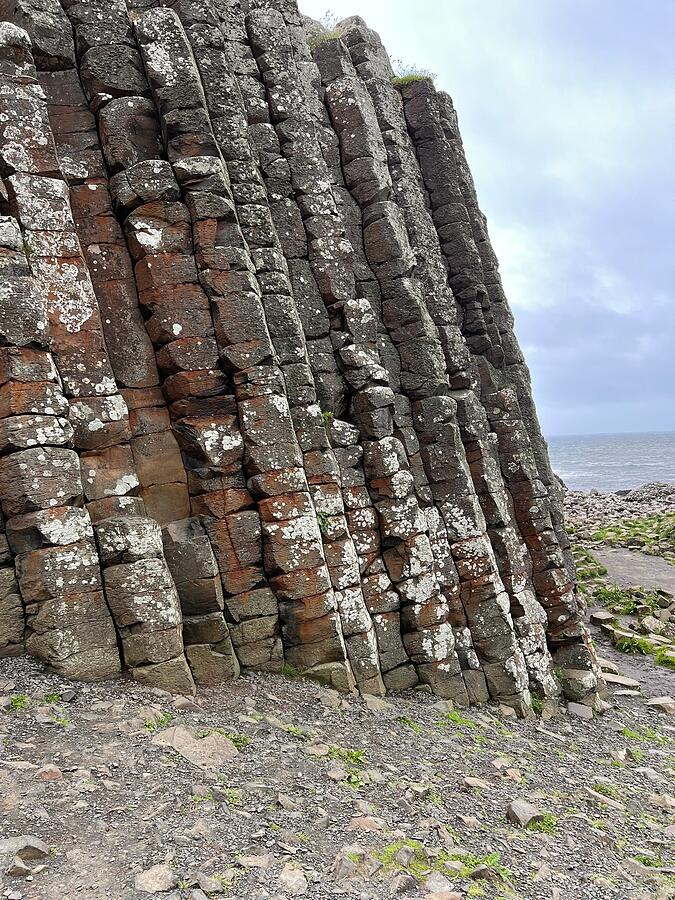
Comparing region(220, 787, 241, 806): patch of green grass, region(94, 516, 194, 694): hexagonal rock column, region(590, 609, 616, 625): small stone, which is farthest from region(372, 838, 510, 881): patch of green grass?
region(590, 609, 616, 625): small stone

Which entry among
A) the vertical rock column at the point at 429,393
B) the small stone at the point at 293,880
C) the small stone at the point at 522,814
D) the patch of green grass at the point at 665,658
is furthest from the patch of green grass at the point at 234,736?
the patch of green grass at the point at 665,658

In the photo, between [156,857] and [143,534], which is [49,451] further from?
[156,857]

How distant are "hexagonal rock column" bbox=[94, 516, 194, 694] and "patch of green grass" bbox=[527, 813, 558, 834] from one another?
243 inches

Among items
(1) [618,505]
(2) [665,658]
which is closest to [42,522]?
(2) [665,658]

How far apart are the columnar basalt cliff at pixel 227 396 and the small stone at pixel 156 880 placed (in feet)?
14.6

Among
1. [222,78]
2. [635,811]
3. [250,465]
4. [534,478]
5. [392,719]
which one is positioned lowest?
[635,811]

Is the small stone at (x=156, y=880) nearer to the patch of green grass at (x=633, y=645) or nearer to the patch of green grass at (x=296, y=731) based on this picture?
the patch of green grass at (x=296, y=731)

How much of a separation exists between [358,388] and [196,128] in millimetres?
7047

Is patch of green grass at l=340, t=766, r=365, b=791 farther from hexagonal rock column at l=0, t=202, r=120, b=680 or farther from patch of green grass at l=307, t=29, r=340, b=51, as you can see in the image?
patch of green grass at l=307, t=29, r=340, b=51

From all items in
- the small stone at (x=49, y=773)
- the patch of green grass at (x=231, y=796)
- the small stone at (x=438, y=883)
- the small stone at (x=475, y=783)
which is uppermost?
the small stone at (x=49, y=773)

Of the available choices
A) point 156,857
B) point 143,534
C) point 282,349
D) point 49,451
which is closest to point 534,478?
point 282,349

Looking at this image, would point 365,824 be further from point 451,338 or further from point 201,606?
point 451,338

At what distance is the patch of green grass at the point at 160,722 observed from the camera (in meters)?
9.80

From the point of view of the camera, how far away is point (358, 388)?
1652 centimetres
